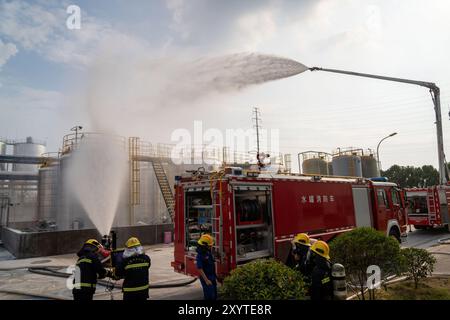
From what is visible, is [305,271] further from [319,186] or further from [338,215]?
[338,215]

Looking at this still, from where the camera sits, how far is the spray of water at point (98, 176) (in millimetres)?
14312

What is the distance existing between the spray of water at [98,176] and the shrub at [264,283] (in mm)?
9765

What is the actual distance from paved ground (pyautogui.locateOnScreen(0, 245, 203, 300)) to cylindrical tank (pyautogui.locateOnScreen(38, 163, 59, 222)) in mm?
11133

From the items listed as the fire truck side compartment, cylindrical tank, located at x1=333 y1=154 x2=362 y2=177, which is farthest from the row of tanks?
the fire truck side compartment

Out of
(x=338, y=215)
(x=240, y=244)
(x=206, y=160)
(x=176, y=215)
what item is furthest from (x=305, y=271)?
(x=206, y=160)

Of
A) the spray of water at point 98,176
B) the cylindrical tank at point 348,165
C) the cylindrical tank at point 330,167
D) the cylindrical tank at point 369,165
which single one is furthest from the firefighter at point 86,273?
the cylindrical tank at point 369,165

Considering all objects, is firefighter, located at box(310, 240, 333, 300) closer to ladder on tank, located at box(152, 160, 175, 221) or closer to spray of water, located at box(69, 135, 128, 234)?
spray of water, located at box(69, 135, 128, 234)

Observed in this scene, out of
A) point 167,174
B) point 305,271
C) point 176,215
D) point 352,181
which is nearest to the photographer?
point 305,271

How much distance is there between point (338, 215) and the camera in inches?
392

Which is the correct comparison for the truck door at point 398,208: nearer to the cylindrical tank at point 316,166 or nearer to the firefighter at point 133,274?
the firefighter at point 133,274

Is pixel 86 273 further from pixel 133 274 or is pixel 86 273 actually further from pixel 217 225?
pixel 217 225

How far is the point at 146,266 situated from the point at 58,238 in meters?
10.9

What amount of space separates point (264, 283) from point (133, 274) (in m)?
2.04

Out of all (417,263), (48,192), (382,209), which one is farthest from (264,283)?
(48,192)
